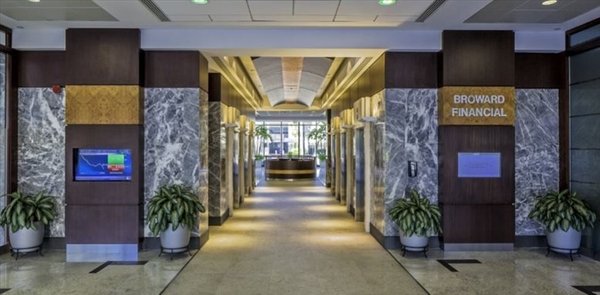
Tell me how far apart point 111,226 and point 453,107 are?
5458 millimetres

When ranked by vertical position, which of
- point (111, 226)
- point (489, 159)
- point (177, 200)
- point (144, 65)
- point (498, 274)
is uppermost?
point (144, 65)

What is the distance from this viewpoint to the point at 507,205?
7117mm

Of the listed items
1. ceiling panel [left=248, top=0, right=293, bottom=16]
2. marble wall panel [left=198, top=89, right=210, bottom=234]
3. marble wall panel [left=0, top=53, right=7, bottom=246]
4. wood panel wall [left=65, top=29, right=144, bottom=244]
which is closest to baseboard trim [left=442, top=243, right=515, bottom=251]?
marble wall panel [left=198, top=89, right=210, bottom=234]

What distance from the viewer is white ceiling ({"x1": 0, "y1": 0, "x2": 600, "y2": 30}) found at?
18.6 ft

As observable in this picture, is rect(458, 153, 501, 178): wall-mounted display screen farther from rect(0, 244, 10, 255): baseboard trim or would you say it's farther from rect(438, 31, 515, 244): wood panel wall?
rect(0, 244, 10, 255): baseboard trim

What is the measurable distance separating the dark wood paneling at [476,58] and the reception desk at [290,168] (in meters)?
14.8

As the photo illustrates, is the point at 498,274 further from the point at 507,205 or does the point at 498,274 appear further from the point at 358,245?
the point at 358,245

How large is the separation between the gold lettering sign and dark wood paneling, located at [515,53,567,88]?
575 mm

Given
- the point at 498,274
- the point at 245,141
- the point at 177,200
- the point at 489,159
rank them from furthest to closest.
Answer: the point at 245,141 < the point at 489,159 < the point at 177,200 < the point at 498,274

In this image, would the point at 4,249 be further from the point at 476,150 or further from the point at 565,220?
the point at 565,220

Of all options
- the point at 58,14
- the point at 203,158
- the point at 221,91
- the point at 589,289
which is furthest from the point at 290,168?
the point at 589,289

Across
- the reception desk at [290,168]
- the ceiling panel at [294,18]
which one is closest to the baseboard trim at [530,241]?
the ceiling panel at [294,18]

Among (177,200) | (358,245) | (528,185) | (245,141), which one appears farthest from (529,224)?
(245,141)

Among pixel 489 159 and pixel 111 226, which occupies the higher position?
pixel 489 159
